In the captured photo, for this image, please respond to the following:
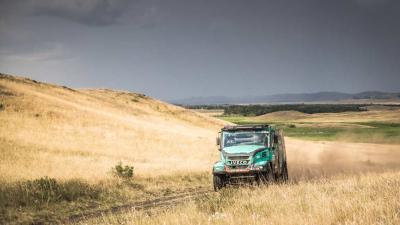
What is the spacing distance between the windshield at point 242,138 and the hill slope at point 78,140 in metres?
7.15

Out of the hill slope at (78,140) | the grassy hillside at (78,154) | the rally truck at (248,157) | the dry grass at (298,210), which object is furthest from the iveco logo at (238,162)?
the hill slope at (78,140)

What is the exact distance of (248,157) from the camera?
2302 cm

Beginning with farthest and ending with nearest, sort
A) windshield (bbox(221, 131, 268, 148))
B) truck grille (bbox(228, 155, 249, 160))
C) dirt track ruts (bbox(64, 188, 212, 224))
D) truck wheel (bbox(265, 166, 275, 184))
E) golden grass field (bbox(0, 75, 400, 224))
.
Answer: windshield (bbox(221, 131, 268, 148))
truck grille (bbox(228, 155, 249, 160))
truck wheel (bbox(265, 166, 275, 184))
dirt track ruts (bbox(64, 188, 212, 224))
golden grass field (bbox(0, 75, 400, 224))

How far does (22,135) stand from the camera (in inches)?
1748

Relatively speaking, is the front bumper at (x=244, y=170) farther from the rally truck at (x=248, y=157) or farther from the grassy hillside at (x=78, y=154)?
the grassy hillside at (x=78, y=154)

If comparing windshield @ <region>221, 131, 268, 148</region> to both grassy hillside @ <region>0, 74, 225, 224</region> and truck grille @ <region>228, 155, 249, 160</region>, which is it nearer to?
truck grille @ <region>228, 155, 249, 160</region>

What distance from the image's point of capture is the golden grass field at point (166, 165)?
1158cm

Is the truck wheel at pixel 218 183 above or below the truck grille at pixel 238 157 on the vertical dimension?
below

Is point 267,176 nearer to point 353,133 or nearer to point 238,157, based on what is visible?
point 238,157

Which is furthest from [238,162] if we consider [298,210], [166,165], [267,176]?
[166,165]

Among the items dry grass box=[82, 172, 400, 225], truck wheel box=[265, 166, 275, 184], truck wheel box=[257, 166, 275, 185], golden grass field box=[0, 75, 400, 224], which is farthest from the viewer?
truck wheel box=[265, 166, 275, 184]

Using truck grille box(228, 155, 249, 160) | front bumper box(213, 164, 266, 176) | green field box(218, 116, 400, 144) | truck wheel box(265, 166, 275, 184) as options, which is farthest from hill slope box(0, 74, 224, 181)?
green field box(218, 116, 400, 144)

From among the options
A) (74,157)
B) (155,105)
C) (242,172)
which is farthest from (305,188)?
(155,105)

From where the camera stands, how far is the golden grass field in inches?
456
